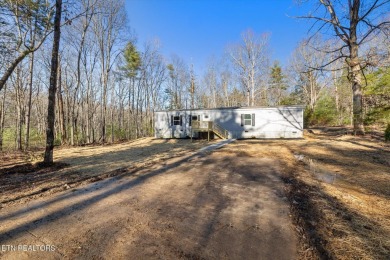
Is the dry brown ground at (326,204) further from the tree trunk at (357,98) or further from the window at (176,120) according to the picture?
the window at (176,120)

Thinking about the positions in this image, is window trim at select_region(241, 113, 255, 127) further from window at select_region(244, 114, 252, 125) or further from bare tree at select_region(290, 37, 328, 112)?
bare tree at select_region(290, 37, 328, 112)

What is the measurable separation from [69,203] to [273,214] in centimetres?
379

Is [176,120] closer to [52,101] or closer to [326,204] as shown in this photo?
[52,101]

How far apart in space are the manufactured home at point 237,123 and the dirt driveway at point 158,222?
11.7m

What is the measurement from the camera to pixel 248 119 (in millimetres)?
17406

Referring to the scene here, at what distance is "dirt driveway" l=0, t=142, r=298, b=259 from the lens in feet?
7.86

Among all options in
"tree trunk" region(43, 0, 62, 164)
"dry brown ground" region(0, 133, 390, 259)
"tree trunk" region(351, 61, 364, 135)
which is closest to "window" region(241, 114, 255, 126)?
"tree trunk" region(351, 61, 364, 135)

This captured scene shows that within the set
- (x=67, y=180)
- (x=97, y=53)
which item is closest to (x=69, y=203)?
(x=67, y=180)

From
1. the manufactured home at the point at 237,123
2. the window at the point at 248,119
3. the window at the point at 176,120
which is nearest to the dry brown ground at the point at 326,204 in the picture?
the manufactured home at the point at 237,123

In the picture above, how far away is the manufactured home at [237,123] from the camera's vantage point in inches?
652

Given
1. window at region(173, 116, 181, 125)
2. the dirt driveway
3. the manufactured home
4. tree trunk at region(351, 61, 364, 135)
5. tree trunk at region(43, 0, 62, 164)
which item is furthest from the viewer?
window at region(173, 116, 181, 125)

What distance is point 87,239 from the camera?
2.63 meters

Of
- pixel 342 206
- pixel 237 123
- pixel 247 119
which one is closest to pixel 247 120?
pixel 247 119

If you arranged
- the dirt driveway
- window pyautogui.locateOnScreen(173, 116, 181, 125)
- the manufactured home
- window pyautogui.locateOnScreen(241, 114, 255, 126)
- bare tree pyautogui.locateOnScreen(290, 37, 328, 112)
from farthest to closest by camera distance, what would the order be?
1. bare tree pyautogui.locateOnScreen(290, 37, 328, 112)
2. window pyautogui.locateOnScreen(173, 116, 181, 125)
3. window pyautogui.locateOnScreen(241, 114, 255, 126)
4. the manufactured home
5. the dirt driveway
